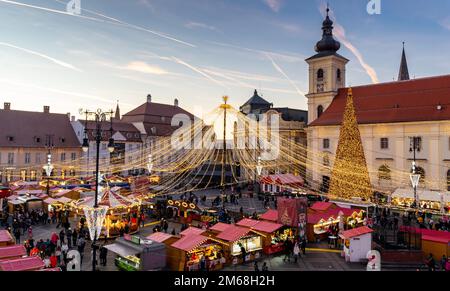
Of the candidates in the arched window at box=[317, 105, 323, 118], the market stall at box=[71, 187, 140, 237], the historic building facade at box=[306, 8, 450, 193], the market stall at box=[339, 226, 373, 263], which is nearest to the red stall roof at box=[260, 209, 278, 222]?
the market stall at box=[339, 226, 373, 263]

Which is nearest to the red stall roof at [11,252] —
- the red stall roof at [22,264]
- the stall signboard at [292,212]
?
the red stall roof at [22,264]

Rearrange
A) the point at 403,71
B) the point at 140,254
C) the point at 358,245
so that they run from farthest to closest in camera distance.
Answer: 1. the point at 403,71
2. the point at 358,245
3. the point at 140,254

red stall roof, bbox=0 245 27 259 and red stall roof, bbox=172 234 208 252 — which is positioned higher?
red stall roof, bbox=0 245 27 259

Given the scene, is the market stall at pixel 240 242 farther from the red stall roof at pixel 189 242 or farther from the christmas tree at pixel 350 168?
the christmas tree at pixel 350 168

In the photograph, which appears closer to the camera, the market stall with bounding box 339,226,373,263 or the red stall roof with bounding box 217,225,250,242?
the red stall roof with bounding box 217,225,250,242

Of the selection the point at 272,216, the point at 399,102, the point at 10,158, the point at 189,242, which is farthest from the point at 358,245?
the point at 10,158

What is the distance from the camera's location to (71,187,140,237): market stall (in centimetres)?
2419

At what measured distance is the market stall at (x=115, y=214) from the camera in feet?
79.4

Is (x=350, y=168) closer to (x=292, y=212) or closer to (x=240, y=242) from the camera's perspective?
(x=292, y=212)

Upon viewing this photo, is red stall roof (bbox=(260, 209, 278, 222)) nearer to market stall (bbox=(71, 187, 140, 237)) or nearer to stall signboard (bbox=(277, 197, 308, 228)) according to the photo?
stall signboard (bbox=(277, 197, 308, 228))

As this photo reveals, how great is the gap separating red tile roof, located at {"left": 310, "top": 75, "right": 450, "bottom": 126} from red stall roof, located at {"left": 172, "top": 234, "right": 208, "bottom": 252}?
32.2 metres

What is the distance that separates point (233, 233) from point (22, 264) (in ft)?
34.3

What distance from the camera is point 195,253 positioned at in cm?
1756
